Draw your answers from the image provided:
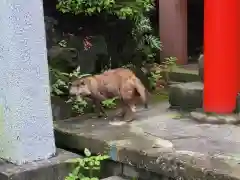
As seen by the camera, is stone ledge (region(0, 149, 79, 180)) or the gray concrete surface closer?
the gray concrete surface

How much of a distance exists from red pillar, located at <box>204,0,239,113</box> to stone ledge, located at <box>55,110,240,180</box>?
0.45 m

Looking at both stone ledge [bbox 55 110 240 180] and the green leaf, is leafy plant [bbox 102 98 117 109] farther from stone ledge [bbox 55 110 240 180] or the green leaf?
the green leaf

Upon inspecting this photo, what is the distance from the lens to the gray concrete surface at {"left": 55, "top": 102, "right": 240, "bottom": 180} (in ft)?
13.2

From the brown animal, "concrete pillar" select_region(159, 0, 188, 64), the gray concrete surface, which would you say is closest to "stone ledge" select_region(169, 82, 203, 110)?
the gray concrete surface

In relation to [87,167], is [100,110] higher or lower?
higher

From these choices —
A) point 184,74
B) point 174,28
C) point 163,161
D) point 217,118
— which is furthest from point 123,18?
point 163,161

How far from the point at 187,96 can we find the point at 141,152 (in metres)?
1.84

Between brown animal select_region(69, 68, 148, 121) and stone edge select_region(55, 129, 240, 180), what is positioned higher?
brown animal select_region(69, 68, 148, 121)

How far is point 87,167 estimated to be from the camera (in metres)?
4.64

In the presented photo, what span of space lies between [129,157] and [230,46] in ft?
5.67

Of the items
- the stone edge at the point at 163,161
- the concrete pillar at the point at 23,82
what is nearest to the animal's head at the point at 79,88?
the stone edge at the point at 163,161

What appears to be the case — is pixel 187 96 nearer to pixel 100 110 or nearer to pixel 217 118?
pixel 217 118

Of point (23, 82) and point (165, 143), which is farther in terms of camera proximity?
point (165, 143)

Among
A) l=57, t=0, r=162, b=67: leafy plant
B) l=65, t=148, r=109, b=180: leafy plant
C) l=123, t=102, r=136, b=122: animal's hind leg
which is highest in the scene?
l=57, t=0, r=162, b=67: leafy plant
